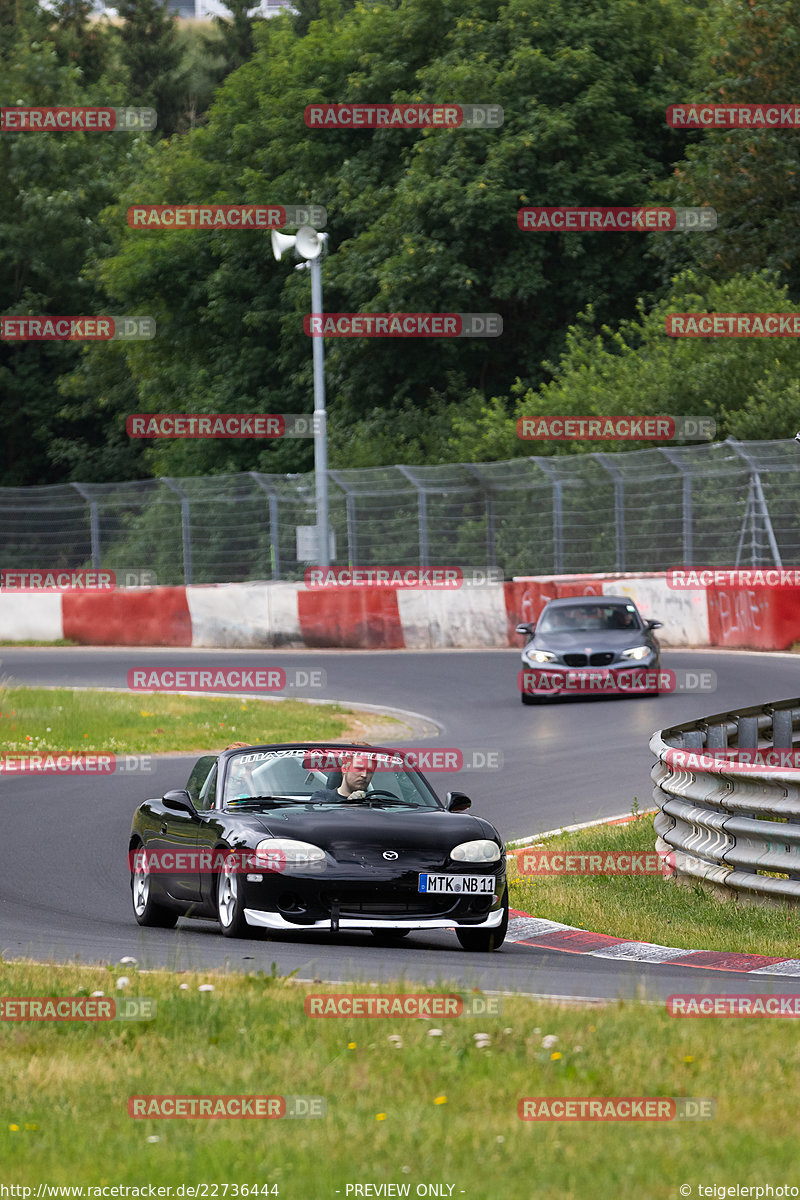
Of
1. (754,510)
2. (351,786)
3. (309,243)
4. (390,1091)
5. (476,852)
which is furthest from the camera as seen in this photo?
(309,243)

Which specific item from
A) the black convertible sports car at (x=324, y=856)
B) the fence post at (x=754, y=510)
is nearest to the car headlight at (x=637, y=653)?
the fence post at (x=754, y=510)

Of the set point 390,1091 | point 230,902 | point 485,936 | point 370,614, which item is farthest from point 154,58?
point 390,1091

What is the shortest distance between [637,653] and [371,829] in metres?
14.8

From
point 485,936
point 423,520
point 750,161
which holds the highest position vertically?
point 750,161

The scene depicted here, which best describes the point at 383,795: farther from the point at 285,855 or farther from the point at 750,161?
the point at 750,161

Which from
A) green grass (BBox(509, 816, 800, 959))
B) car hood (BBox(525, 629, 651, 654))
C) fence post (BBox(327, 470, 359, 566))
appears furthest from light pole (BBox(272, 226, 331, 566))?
green grass (BBox(509, 816, 800, 959))

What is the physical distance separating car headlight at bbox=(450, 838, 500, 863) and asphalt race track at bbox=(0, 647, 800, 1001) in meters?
0.52

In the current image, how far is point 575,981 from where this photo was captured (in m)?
8.63

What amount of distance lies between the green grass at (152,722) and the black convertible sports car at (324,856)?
1042 cm

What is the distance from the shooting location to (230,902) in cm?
1020

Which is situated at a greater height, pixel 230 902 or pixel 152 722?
pixel 230 902

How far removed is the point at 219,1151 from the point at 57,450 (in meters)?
62.7

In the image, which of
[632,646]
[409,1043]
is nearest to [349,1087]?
[409,1043]

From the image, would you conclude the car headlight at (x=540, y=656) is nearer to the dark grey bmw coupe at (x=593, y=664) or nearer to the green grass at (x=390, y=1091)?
the dark grey bmw coupe at (x=593, y=664)
